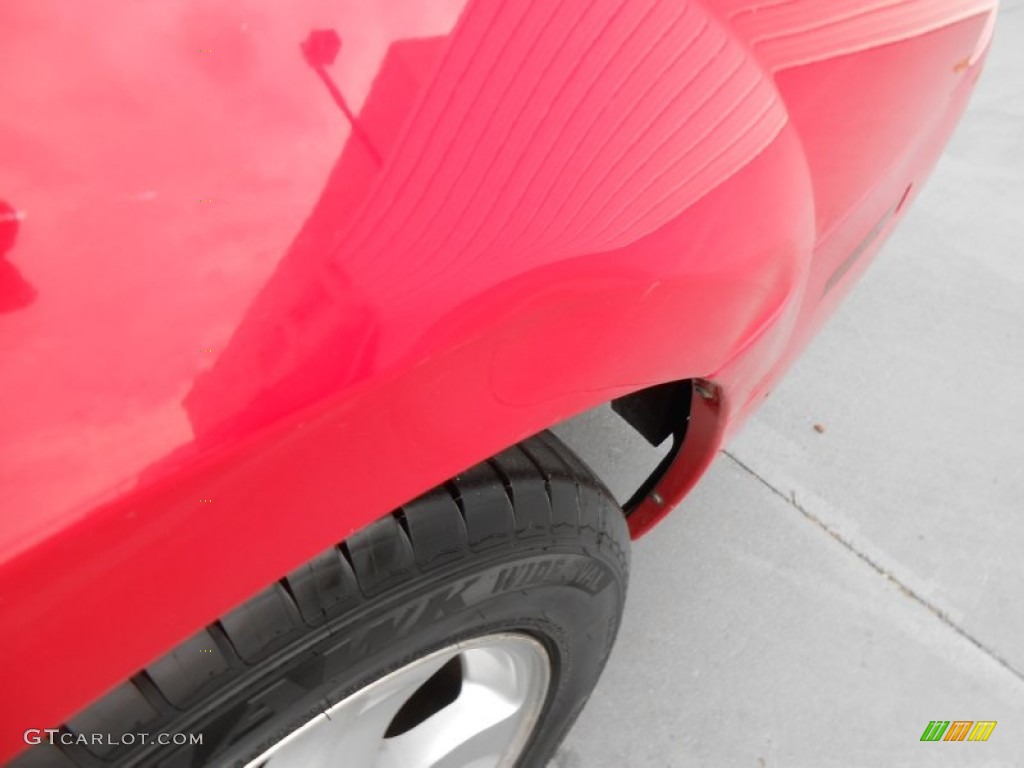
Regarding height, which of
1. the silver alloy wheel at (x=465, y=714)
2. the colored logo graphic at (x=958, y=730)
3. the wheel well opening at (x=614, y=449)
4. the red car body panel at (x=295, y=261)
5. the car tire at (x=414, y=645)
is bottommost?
the colored logo graphic at (x=958, y=730)

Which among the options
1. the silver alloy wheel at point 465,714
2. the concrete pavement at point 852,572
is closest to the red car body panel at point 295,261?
the silver alloy wheel at point 465,714

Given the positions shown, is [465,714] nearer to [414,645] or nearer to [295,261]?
[414,645]

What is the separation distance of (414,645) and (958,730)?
56.6 inches

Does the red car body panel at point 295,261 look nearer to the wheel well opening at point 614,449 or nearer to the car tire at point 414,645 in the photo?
the car tire at point 414,645

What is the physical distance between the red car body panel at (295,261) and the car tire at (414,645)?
0.13m

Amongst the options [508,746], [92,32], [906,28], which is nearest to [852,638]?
[508,746]

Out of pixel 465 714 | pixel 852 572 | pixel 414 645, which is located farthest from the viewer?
pixel 852 572

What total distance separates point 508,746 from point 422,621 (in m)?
0.53

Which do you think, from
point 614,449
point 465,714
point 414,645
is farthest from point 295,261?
point 614,449

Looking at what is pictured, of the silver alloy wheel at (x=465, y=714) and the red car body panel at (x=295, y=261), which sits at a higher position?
the red car body panel at (x=295, y=261)

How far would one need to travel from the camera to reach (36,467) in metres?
0.54

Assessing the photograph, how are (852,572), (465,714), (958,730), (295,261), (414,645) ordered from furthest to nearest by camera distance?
1. (852,572)
2. (958,730)
3. (465,714)
4. (414,645)
5. (295,261)

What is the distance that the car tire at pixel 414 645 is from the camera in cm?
78

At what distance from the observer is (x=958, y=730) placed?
5.85 feet
